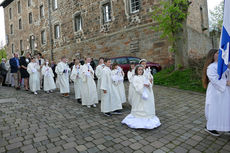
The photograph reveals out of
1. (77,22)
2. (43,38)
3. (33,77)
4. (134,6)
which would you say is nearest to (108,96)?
(33,77)

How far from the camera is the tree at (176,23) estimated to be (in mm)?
8844

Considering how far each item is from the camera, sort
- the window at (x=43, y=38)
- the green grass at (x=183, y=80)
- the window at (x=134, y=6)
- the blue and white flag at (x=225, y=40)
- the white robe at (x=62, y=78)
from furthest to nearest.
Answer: the window at (x=43, y=38), the window at (x=134, y=6), the green grass at (x=183, y=80), the white robe at (x=62, y=78), the blue and white flag at (x=225, y=40)

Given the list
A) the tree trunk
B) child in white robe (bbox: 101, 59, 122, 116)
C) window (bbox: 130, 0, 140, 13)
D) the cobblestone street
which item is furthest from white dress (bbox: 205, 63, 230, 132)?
window (bbox: 130, 0, 140, 13)

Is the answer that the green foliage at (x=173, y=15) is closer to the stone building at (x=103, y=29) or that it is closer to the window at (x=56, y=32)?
the stone building at (x=103, y=29)

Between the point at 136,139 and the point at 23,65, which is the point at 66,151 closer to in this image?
the point at 136,139

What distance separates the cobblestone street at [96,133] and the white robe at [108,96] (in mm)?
300

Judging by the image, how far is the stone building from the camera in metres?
13.9

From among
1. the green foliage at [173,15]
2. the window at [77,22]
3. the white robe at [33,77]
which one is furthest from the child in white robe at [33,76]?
the window at [77,22]

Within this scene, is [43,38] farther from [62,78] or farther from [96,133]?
[96,133]

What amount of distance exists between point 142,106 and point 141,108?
0.18 feet

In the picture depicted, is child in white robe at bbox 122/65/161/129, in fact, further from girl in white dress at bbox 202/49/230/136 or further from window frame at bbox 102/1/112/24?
window frame at bbox 102/1/112/24

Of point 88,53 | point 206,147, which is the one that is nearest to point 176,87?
point 206,147

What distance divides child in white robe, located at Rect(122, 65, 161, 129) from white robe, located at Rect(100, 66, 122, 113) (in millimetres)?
943

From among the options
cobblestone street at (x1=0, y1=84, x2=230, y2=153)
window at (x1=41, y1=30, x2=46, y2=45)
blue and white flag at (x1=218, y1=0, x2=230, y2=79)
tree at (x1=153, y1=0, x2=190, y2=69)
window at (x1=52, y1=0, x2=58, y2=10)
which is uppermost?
window at (x1=52, y1=0, x2=58, y2=10)
